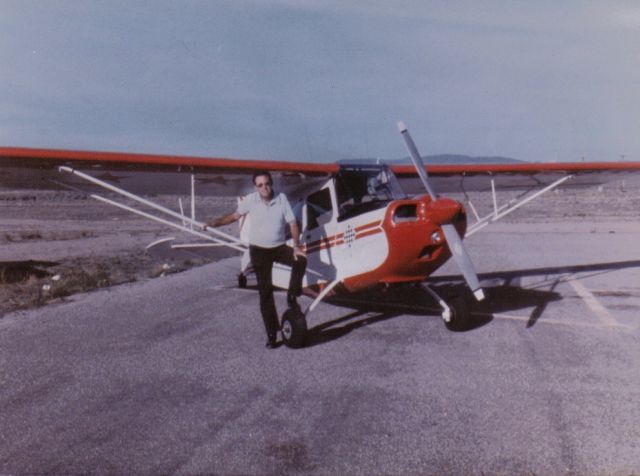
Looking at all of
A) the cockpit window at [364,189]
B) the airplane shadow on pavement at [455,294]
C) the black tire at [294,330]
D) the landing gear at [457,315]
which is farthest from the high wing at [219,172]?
the landing gear at [457,315]

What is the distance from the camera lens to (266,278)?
245 inches

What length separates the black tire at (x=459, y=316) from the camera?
659cm

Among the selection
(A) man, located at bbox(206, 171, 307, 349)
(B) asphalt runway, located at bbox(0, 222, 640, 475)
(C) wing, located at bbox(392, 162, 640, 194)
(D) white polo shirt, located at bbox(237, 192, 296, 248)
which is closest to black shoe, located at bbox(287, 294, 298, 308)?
(A) man, located at bbox(206, 171, 307, 349)

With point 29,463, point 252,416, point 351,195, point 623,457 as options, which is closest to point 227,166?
point 351,195

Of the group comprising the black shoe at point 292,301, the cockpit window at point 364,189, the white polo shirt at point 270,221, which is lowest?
the black shoe at point 292,301

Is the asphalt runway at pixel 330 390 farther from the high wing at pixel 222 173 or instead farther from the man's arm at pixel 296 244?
the high wing at pixel 222 173

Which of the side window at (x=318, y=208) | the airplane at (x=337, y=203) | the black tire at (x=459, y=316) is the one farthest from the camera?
the side window at (x=318, y=208)

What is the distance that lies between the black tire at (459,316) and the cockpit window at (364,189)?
138 cm

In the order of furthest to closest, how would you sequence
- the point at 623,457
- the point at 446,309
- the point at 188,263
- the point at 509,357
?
the point at 188,263 < the point at 446,309 < the point at 509,357 < the point at 623,457

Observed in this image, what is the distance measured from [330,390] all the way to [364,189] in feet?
10.6

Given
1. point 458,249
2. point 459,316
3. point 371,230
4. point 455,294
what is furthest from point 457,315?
point 455,294

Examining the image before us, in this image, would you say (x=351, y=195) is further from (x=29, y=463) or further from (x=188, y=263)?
(x=188, y=263)

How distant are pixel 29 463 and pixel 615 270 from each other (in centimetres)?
1138

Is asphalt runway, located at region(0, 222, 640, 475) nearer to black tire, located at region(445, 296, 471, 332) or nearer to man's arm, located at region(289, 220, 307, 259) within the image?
black tire, located at region(445, 296, 471, 332)
